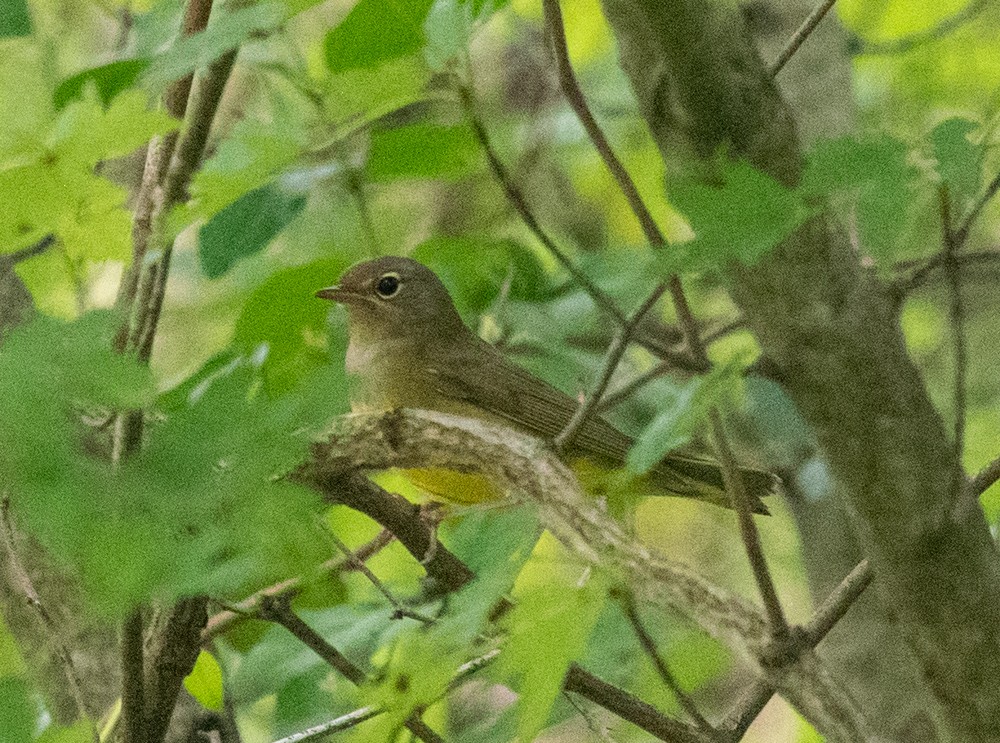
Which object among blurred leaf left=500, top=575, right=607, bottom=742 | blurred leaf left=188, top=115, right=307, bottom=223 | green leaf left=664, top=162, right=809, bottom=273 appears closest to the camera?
green leaf left=664, top=162, right=809, bottom=273

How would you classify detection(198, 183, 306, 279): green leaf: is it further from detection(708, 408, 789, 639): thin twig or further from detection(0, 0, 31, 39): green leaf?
detection(708, 408, 789, 639): thin twig

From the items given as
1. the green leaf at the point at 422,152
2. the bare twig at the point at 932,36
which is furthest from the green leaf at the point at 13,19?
the bare twig at the point at 932,36

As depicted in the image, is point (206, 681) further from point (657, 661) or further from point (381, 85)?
point (381, 85)

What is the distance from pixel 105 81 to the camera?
1.23 metres

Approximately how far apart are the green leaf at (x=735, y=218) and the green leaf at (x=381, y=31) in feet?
1.18

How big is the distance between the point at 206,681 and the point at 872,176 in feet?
4.06

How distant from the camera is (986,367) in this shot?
389cm

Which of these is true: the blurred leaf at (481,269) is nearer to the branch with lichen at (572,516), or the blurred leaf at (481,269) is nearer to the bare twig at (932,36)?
the branch with lichen at (572,516)

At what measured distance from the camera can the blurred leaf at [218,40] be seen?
108cm

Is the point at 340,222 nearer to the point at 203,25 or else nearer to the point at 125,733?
the point at 203,25

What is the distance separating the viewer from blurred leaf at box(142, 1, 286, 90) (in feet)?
3.54

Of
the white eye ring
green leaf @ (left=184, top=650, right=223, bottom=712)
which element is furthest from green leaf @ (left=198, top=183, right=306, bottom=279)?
the white eye ring

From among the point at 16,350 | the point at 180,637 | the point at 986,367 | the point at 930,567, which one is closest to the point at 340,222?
the point at 180,637

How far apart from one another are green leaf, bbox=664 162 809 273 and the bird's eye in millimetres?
2221
